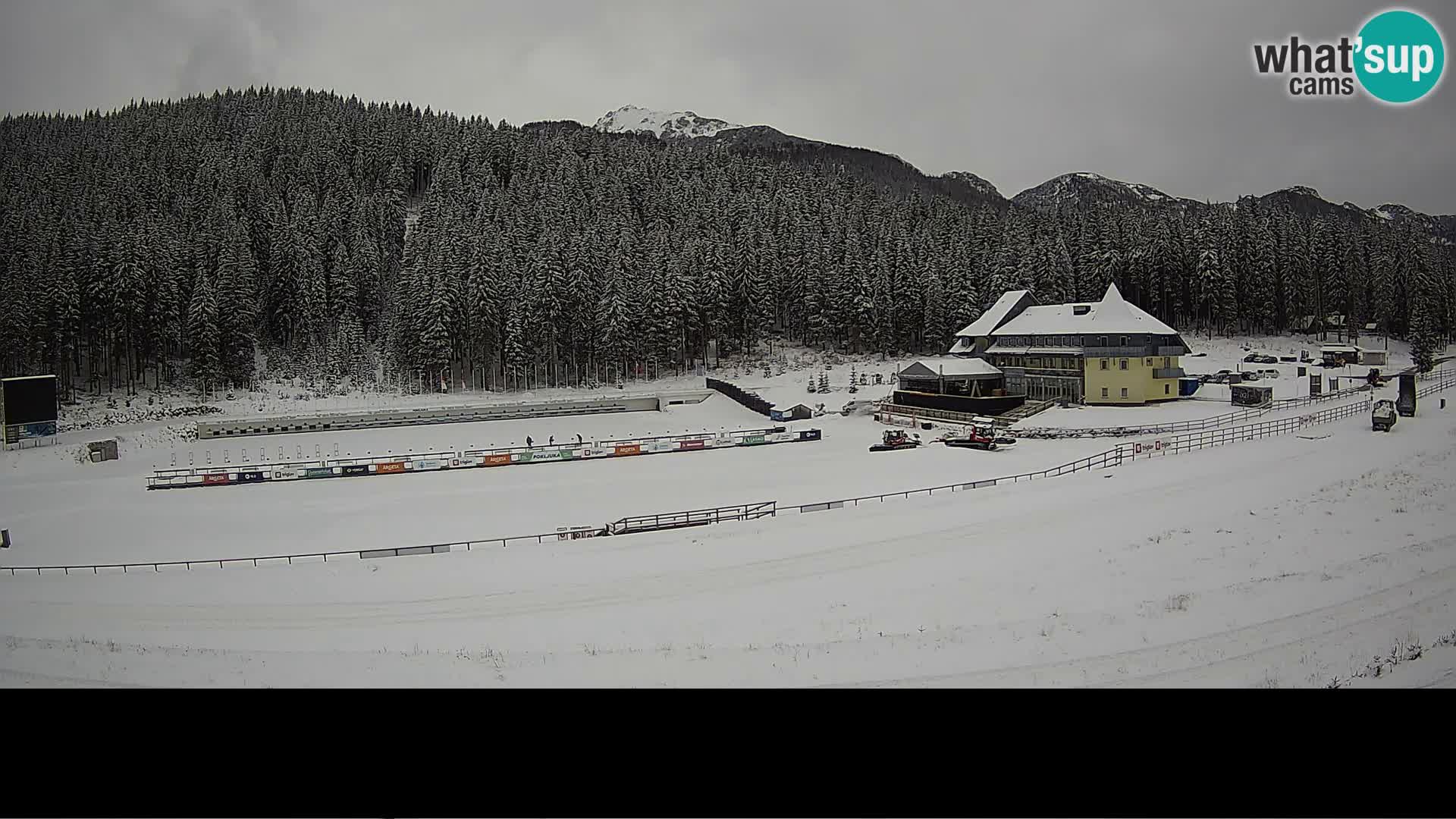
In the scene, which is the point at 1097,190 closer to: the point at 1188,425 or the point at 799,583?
the point at 799,583

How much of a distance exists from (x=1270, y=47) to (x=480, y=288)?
34.8 metres

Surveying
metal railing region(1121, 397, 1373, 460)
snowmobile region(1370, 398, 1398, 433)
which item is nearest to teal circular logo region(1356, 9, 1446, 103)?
snowmobile region(1370, 398, 1398, 433)

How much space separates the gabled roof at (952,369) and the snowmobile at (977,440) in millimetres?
4834

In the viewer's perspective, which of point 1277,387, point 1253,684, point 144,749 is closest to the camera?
point 144,749

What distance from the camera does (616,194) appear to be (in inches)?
2111

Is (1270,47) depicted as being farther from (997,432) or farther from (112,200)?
(112,200)

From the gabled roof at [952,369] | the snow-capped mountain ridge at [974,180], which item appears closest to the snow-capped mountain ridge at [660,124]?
the snow-capped mountain ridge at [974,180]

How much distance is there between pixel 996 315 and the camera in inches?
1136

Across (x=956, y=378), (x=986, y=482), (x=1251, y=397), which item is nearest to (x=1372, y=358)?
(x=1251, y=397)

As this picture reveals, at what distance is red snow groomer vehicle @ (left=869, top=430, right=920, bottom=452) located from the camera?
1919 centimetres

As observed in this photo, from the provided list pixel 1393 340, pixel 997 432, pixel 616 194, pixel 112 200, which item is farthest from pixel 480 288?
pixel 1393 340

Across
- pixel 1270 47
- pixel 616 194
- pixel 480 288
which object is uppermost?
pixel 616 194

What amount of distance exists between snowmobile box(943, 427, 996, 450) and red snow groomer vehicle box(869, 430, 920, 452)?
0.81 metres

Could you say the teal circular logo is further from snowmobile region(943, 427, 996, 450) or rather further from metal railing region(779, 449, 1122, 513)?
snowmobile region(943, 427, 996, 450)
